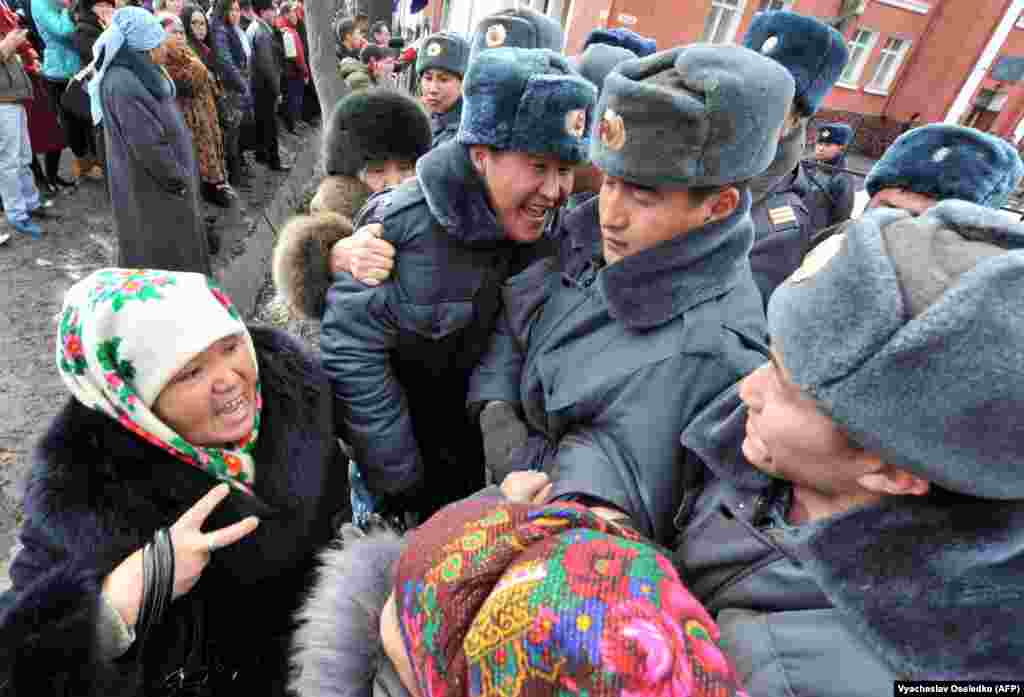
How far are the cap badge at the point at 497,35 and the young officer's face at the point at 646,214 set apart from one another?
2.10 m

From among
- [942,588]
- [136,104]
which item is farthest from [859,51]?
[942,588]

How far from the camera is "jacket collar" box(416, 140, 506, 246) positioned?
1565 mm

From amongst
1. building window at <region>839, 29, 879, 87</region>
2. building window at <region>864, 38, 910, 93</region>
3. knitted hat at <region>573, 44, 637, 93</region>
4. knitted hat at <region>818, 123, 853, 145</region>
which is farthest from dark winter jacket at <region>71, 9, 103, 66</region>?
building window at <region>864, 38, 910, 93</region>

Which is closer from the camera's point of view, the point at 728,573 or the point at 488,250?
the point at 728,573

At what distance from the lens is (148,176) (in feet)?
12.4

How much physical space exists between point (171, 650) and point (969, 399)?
64.8 inches

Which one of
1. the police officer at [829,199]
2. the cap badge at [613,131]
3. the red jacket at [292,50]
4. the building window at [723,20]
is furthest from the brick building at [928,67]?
the cap badge at [613,131]

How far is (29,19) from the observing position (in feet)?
19.1

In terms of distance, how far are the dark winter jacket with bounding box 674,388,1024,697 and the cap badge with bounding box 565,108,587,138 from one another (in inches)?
46.3

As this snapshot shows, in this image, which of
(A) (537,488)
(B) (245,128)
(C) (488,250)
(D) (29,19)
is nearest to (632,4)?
(B) (245,128)

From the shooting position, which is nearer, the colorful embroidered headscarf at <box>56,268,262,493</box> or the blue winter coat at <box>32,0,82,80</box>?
the colorful embroidered headscarf at <box>56,268,262,493</box>

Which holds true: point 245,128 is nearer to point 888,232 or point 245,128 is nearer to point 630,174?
point 630,174

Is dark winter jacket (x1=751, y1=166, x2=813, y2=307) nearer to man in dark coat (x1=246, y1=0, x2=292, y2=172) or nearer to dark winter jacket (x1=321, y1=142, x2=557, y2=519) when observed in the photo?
dark winter jacket (x1=321, y1=142, x2=557, y2=519)

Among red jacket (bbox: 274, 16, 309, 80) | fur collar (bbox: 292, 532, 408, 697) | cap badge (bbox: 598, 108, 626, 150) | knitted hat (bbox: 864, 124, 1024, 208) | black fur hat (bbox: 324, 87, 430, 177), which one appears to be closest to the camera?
fur collar (bbox: 292, 532, 408, 697)
